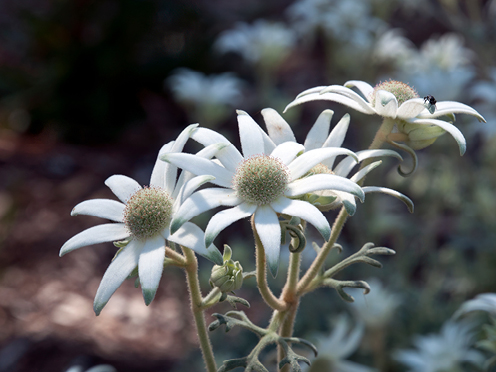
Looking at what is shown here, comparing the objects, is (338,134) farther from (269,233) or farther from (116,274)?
(116,274)

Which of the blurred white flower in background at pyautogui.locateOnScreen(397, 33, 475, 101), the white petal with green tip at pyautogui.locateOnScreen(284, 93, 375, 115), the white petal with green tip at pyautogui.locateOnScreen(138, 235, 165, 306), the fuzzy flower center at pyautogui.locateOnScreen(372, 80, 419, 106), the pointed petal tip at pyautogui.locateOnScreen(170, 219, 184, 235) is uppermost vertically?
the blurred white flower in background at pyautogui.locateOnScreen(397, 33, 475, 101)

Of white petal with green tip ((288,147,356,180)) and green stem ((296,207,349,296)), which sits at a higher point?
white petal with green tip ((288,147,356,180))

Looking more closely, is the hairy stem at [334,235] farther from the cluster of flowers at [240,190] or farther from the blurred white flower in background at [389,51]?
the blurred white flower in background at [389,51]

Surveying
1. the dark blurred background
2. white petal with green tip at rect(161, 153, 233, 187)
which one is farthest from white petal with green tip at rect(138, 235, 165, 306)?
the dark blurred background

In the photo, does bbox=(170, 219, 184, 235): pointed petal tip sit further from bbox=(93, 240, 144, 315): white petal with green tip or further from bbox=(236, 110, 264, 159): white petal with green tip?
bbox=(236, 110, 264, 159): white petal with green tip

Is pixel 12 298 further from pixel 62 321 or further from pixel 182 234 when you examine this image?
pixel 182 234

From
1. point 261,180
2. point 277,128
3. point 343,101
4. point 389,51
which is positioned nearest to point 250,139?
point 277,128

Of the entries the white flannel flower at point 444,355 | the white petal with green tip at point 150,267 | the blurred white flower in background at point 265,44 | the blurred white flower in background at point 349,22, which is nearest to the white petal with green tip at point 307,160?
the white petal with green tip at point 150,267

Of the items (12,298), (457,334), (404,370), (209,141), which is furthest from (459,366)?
(12,298)
